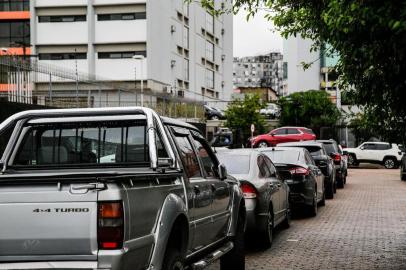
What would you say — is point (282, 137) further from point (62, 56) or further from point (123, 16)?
point (62, 56)

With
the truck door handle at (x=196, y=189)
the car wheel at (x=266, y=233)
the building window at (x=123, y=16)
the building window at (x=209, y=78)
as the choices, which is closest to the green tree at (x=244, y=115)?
the building window at (x=123, y=16)

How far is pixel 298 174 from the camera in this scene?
14617 mm

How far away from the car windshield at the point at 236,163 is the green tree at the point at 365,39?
2.30 metres

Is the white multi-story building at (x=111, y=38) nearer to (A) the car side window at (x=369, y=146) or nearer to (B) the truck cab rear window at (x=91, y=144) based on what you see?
(A) the car side window at (x=369, y=146)

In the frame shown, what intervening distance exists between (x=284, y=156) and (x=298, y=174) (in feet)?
3.83

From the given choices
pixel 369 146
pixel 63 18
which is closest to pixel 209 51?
pixel 63 18

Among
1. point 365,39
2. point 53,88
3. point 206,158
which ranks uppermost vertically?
point 53,88

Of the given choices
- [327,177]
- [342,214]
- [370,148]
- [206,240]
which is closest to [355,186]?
[327,177]

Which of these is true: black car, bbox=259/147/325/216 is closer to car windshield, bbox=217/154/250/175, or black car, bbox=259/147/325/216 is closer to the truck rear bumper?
car windshield, bbox=217/154/250/175

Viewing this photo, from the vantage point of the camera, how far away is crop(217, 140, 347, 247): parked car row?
10375 mm

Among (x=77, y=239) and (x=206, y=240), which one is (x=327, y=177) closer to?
(x=206, y=240)

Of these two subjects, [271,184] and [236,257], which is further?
[271,184]

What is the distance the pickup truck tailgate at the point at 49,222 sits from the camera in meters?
4.49

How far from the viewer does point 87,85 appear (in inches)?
1011
